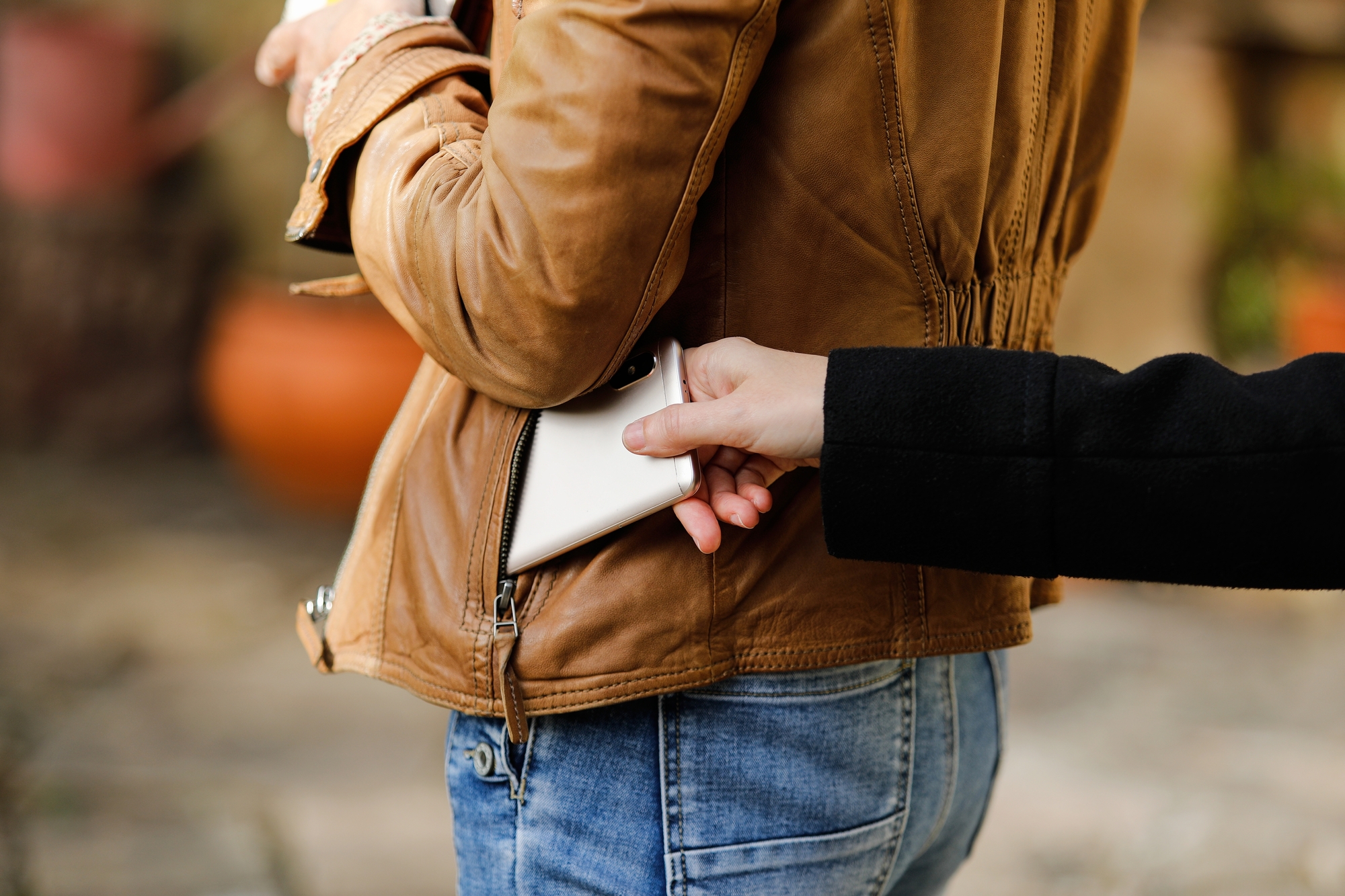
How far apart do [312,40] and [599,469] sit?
0.43 metres

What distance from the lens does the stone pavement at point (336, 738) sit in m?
2.16

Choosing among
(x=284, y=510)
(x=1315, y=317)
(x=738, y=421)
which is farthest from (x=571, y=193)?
(x=1315, y=317)

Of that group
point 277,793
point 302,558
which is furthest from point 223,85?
point 277,793

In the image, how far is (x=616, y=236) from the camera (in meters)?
0.65

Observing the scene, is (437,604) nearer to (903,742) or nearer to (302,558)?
(903,742)

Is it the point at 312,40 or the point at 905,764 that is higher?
the point at 312,40

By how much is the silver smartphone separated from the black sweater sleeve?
0.11m

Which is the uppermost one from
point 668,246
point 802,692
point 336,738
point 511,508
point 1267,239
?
point 1267,239

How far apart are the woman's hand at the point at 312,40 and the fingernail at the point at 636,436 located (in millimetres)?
389

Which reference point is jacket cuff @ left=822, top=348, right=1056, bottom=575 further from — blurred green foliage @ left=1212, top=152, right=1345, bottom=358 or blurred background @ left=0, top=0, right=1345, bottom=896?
blurred green foliage @ left=1212, top=152, right=1345, bottom=358

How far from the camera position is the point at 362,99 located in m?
0.79

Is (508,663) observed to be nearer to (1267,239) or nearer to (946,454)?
(946,454)

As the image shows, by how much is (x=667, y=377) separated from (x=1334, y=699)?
2.90m

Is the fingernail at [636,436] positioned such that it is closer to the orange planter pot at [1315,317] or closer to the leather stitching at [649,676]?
the leather stitching at [649,676]
